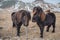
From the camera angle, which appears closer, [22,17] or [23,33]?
[22,17]

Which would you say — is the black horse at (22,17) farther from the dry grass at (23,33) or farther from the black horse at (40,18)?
the dry grass at (23,33)

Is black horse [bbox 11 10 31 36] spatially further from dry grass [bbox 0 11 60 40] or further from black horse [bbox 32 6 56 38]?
dry grass [bbox 0 11 60 40]

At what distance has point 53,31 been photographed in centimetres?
396

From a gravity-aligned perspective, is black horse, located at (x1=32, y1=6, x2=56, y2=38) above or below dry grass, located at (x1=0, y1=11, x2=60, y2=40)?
above

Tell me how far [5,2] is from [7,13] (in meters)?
0.44

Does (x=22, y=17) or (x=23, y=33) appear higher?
(x=22, y=17)

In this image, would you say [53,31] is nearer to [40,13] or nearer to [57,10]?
[40,13]

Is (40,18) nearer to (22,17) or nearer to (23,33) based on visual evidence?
(22,17)

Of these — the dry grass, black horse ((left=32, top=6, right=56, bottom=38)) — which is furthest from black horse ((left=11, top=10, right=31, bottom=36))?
the dry grass

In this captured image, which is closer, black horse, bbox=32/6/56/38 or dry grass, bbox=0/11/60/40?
black horse, bbox=32/6/56/38

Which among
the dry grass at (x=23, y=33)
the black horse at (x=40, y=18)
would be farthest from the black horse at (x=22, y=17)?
the dry grass at (x=23, y=33)

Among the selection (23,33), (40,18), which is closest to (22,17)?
(40,18)

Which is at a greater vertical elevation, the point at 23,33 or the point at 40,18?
the point at 40,18

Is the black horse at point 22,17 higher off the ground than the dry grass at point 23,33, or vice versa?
the black horse at point 22,17
